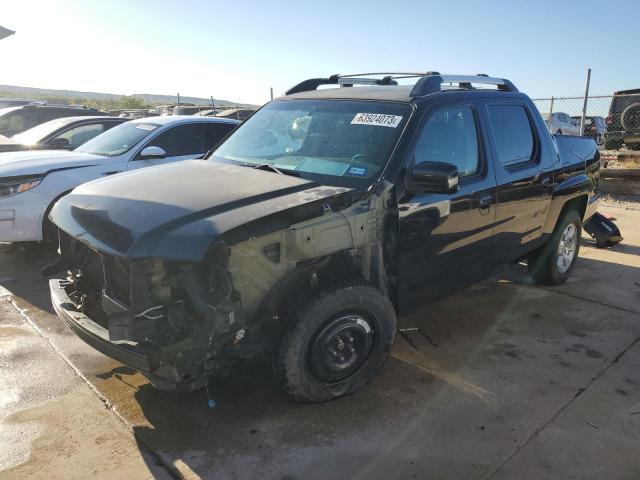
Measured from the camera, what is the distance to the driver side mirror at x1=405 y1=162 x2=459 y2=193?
10.4ft

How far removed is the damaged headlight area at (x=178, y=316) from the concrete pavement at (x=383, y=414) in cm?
53

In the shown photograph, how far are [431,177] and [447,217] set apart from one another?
56cm

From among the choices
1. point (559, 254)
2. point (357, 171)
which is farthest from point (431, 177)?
point (559, 254)

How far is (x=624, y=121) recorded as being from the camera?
1359 cm

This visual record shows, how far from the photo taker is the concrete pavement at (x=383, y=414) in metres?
2.76

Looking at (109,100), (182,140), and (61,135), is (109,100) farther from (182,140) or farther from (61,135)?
(182,140)

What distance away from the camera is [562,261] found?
5504mm

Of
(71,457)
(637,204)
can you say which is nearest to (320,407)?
(71,457)

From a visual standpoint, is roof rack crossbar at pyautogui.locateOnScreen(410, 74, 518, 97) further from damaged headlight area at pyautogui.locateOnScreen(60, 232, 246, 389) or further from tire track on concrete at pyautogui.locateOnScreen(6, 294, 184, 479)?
tire track on concrete at pyautogui.locateOnScreen(6, 294, 184, 479)

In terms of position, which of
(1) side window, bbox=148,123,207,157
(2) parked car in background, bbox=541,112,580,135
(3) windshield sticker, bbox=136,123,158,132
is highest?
(2) parked car in background, bbox=541,112,580,135

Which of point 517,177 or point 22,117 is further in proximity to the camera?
point 22,117

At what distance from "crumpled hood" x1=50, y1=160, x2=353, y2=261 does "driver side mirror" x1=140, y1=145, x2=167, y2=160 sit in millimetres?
2747

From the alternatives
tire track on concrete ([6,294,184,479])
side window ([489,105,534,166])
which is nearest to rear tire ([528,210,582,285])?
side window ([489,105,534,166])

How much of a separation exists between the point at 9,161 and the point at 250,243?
4546mm
